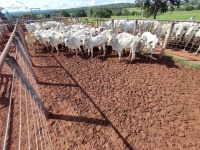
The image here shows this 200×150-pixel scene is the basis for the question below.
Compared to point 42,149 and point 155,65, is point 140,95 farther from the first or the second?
point 42,149

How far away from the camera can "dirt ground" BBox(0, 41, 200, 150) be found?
374 centimetres

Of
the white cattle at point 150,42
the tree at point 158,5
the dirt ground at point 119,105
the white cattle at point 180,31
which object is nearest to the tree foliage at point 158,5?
the tree at point 158,5

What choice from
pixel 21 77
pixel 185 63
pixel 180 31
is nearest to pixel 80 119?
pixel 21 77

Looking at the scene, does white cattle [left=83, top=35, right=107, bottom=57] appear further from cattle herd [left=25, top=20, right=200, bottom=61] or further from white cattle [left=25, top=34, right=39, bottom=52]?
white cattle [left=25, top=34, right=39, bottom=52]

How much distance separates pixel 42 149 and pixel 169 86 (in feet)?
16.0

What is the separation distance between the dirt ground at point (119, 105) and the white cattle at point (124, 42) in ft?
2.44

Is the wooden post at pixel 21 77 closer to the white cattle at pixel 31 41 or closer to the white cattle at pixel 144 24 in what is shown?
the white cattle at pixel 31 41

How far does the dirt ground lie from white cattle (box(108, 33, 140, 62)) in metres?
0.74

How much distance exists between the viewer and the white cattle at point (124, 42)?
765 centimetres

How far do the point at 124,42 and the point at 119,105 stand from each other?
4.19 m

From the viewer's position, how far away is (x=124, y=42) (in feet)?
25.8

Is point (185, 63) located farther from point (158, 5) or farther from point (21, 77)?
point (158, 5)

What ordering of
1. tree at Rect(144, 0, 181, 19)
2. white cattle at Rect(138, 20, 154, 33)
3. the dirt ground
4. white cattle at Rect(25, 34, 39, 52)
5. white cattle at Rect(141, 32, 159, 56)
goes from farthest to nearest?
tree at Rect(144, 0, 181, 19) → white cattle at Rect(138, 20, 154, 33) → white cattle at Rect(25, 34, 39, 52) → white cattle at Rect(141, 32, 159, 56) → the dirt ground

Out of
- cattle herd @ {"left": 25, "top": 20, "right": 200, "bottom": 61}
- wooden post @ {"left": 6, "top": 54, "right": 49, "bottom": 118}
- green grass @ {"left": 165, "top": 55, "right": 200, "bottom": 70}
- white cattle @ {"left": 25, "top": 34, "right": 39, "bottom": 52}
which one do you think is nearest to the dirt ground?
green grass @ {"left": 165, "top": 55, "right": 200, "bottom": 70}
